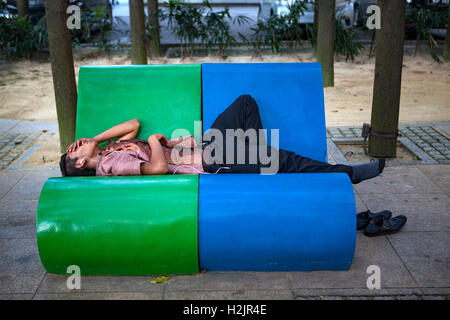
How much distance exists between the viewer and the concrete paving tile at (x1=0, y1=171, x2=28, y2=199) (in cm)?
493

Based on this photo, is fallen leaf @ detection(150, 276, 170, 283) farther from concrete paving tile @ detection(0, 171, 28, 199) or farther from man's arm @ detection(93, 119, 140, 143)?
concrete paving tile @ detection(0, 171, 28, 199)

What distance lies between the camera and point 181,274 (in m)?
3.36

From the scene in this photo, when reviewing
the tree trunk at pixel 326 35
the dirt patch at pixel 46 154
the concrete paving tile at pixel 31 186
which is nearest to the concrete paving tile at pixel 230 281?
the concrete paving tile at pixel 31 186

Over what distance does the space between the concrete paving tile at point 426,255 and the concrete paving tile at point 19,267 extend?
8.63ft

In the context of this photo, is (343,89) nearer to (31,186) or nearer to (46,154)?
(46,154)

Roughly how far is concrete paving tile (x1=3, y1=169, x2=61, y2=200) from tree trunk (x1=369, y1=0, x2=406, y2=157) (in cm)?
373

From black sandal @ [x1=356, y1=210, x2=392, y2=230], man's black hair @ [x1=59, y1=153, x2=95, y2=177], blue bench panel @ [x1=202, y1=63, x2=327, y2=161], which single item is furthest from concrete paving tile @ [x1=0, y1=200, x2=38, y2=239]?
black sandal @ [x1=356, y1=210, x2=392, y2=230]

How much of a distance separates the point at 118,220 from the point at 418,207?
8.91 ft

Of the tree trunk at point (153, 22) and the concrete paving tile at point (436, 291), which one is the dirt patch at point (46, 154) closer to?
the concrete paving tile at point (436, 291)

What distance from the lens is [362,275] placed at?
3299 mm

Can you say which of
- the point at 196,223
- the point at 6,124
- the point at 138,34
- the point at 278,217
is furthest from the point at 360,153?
the point at 138,34

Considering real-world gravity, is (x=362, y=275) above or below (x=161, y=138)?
below
